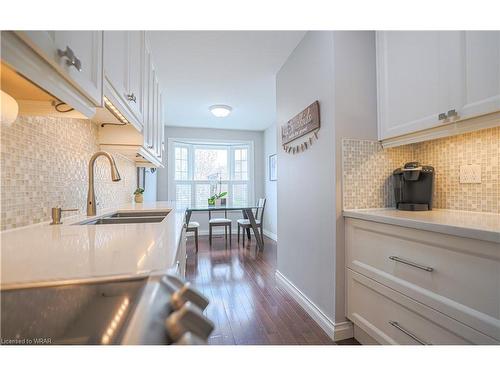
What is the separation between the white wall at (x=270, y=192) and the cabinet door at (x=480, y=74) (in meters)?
3.48

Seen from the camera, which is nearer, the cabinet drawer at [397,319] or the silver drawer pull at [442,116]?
the cabinet drawer at [397,319]

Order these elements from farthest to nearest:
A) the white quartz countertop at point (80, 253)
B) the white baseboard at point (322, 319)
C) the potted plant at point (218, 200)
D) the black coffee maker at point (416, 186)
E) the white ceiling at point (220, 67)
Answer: the potted plant at point (218, 200)
the white ceiling at point (220, 67)
the white baseboard at point (322, 319)
the black coffee maker at point (416, 186)
the white quartz countertop at point (80, 253)

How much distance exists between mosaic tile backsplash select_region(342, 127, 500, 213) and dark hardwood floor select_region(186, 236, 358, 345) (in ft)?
3.12

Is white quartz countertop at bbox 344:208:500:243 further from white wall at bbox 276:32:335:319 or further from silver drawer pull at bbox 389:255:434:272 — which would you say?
white wall at bbox 276:32:335:319

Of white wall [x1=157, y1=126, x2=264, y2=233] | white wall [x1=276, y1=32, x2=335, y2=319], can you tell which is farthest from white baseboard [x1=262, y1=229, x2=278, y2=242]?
white wall [x1=276, y1=32, x2=335, y2=319]

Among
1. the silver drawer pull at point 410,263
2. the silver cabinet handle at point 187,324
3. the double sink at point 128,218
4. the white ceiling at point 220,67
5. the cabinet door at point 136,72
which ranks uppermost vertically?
the white ceiling at point 220,67

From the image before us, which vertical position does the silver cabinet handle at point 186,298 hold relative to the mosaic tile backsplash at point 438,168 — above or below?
below

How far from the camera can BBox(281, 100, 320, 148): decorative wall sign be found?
1716 mm

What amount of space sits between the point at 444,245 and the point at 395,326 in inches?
20.1

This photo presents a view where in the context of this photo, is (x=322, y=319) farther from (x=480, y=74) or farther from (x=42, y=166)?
(x=42, y=166)

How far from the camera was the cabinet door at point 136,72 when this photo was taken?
137cm

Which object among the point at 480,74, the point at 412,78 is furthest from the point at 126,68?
the point at 480,74

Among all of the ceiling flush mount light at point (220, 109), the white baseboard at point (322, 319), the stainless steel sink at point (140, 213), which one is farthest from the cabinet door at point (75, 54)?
the ceiling flush mount light at point (220, 109)

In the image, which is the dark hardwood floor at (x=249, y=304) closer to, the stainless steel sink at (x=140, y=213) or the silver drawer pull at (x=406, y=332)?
the silver drawer pull at (x=406, y=332)
